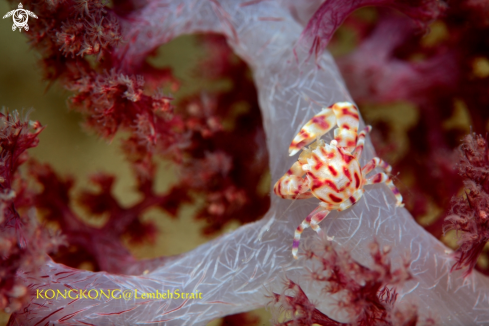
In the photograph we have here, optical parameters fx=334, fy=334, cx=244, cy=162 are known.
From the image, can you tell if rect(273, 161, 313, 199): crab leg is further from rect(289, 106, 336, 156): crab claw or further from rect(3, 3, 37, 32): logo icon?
rect(3, 3, 37, 32): logo icon

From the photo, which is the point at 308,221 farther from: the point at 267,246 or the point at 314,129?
the point at 314,129

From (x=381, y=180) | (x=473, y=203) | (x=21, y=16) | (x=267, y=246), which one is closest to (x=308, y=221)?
(x=267, y=246)

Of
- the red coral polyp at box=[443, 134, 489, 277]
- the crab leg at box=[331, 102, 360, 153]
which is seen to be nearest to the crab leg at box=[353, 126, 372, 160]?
the crab leg at box=[331, 102, 360, 153]

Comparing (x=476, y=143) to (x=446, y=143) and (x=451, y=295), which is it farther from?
(x=446, y=143)

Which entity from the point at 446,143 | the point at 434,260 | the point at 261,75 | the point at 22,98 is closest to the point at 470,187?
the point at 434,260

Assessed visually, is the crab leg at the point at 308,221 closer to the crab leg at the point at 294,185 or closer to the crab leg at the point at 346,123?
the crab leg at the point at 294,185

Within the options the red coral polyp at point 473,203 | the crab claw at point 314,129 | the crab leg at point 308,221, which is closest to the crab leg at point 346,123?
the crab claw at point 314,129
